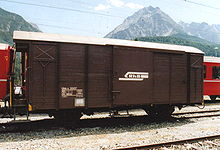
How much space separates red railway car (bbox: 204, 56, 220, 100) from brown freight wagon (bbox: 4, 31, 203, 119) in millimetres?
8208

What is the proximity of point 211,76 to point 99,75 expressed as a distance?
44.6 feet

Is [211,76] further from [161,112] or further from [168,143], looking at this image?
[168,143]

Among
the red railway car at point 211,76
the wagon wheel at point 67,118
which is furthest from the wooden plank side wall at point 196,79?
the red railway car at point 211,76

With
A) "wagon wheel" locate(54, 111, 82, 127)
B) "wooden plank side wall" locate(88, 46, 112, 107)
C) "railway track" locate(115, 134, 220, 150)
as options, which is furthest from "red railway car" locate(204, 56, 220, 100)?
"wagon wheel" locate(54, 111, 82, 127)

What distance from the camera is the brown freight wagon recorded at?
8172mm

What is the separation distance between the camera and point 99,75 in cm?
905

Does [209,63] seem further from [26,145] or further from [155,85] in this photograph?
[26,145]

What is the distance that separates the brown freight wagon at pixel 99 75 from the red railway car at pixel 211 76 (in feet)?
26.9

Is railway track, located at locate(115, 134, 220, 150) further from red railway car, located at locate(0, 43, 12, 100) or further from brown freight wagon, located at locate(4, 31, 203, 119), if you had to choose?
red railway car, located at locate(0, 43, 12, 100)

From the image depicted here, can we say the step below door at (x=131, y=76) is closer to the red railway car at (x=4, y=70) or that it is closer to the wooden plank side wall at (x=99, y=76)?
the wooden plank side wall at (x=99, y=76)

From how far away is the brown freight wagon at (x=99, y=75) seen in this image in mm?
8172

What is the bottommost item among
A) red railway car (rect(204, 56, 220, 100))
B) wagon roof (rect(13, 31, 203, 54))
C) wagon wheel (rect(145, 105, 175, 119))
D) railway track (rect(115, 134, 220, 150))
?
railway track (rect(115, 134, 220, 150))

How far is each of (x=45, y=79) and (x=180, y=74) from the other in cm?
685

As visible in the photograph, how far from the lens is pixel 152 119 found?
11.2 m
